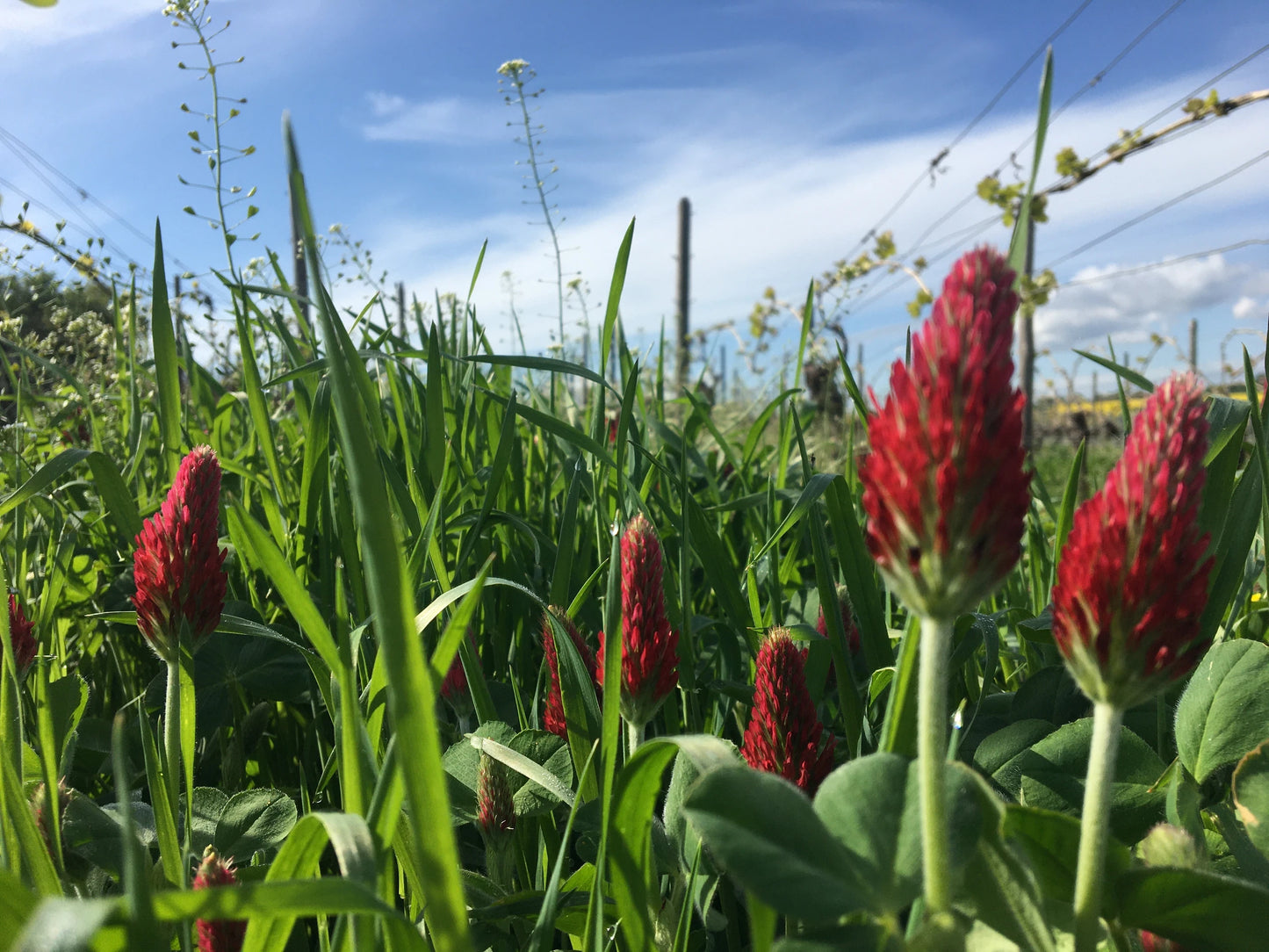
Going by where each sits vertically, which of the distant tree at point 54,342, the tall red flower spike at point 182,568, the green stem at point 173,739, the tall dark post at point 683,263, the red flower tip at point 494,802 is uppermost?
the tall dark post at point 683,263

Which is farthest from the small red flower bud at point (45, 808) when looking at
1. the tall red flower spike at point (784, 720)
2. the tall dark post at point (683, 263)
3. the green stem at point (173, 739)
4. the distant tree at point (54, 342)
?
the tall dark post at point (683, 263)

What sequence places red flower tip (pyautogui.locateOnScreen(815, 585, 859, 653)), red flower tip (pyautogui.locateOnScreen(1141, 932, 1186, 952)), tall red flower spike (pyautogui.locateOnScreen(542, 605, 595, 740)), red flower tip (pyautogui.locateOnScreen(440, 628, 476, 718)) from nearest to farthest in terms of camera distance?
red flower tip (pyautogui.locateOnScreen(1141, 932, 1186, 952)) < tall red flower spike (pyautogui.locateOnScreen(542, 605, 595, 740)) < red flower tip (pyautogui.locateOnScreen(440, 628, 476, 718)) < red flower tip (pyautogui.locateOnScreen(815, 585, 859, 653))

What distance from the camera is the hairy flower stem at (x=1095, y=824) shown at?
46 centimetres

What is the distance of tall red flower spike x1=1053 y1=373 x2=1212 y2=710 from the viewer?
0.45m

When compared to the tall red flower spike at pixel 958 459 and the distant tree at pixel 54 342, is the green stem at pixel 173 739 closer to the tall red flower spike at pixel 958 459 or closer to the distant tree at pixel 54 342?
the tall red flower spike at pixel 958 459

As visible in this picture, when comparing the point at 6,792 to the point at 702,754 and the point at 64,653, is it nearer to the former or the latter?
the point at 702,754

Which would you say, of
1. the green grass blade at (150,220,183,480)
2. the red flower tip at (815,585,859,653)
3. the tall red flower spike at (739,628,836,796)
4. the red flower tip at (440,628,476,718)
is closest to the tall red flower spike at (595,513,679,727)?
the tall red flower spike at (739,628,836,796)

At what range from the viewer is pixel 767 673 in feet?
2.65

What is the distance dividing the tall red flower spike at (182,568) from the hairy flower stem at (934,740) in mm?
758

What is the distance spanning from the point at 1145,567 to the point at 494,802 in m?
0.66

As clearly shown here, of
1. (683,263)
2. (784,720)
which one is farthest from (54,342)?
(683,263)

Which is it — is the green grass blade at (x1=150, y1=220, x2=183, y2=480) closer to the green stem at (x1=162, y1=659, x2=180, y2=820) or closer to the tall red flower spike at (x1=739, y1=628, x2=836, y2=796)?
the green stem at (x1=162, y1=659, x2=180, y2=820)

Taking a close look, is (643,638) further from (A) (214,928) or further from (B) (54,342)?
(B) (54,342)

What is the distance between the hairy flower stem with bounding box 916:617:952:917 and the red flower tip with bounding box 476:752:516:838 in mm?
540
